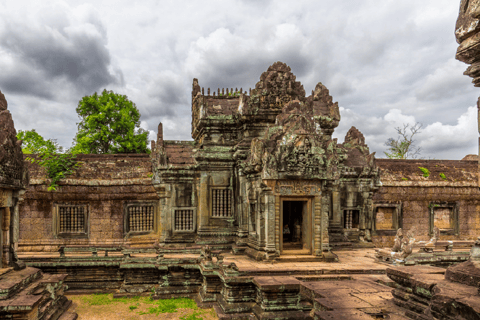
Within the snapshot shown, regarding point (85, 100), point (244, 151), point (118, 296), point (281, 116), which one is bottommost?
point (118, 296)

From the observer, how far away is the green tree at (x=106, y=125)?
27344 mm

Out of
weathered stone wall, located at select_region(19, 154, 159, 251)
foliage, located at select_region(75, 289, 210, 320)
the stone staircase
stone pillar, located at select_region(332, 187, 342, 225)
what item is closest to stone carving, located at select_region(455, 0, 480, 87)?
foliage, located at select_region(75, 289, 210, 320)

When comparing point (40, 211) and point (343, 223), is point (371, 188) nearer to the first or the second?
point (343, 223)

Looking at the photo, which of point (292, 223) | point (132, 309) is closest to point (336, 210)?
point (292, 223)

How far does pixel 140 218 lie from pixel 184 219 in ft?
6.77

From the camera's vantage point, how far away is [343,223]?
14.5 meters

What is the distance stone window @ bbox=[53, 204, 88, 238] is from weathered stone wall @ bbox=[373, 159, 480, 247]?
40.6 feet

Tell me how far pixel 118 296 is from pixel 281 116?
305 inches

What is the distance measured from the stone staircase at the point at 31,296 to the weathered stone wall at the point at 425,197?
12325mm

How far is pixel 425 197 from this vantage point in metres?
16.0

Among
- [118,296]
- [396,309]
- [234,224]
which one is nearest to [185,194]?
[234,224]

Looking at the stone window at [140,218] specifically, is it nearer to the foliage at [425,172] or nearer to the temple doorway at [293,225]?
the temple doorway at [293,225]

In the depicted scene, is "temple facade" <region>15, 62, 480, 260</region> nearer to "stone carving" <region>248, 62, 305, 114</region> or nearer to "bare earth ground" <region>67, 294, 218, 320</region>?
"stone carving" <region>248, 62, 305, 114</region>

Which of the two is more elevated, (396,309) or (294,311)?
(396,309)
